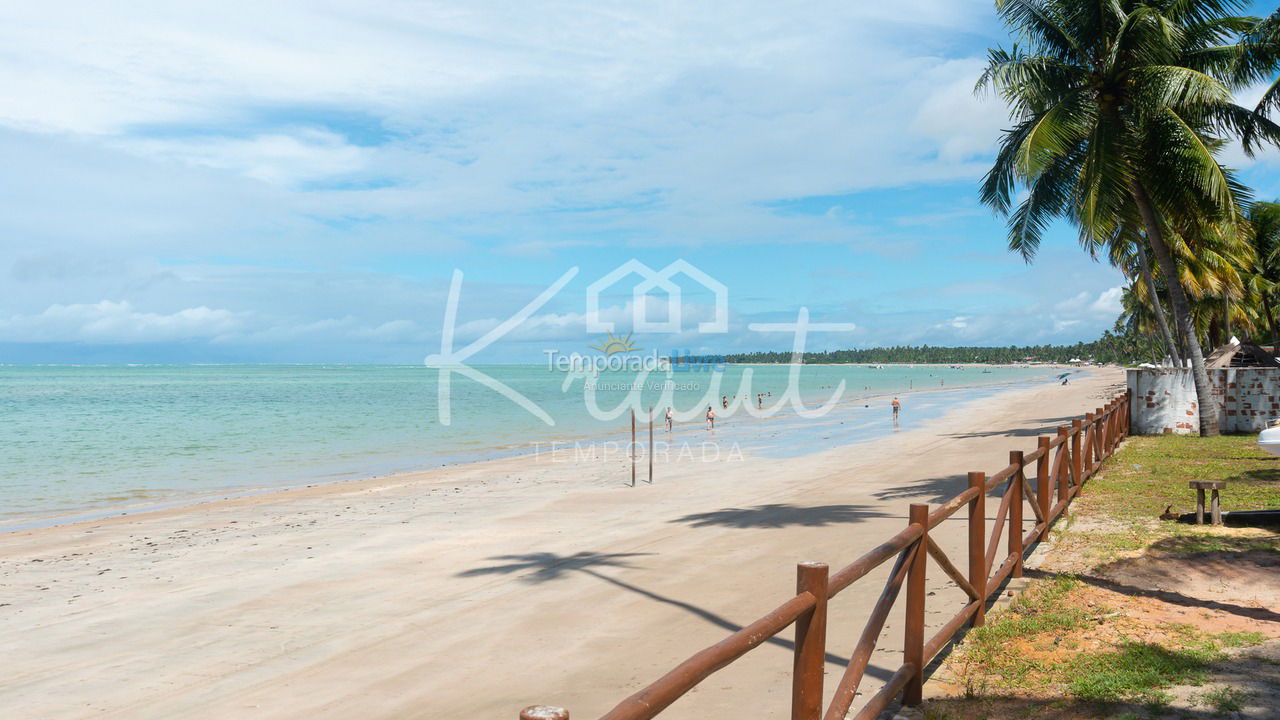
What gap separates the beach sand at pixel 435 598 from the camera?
22.6 feet

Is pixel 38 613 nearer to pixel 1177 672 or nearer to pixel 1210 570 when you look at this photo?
pixel 1177 672

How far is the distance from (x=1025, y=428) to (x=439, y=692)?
31.9 metres

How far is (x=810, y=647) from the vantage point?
3.50 m

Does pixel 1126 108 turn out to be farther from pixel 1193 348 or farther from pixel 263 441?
pixel 263 441

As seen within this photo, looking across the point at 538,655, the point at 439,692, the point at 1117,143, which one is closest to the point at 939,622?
the point at 538,655

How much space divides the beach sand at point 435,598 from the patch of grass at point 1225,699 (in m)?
1.99

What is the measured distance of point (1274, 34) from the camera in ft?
59.2

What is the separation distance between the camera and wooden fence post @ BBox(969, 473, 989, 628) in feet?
21.1

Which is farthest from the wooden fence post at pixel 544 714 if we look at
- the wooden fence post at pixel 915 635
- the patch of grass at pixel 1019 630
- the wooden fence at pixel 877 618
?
the patch of grass at pixel 1019 630

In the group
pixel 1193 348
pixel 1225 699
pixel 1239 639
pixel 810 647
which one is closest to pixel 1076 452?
pixel 1239 639

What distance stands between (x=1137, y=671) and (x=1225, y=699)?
0.59 m

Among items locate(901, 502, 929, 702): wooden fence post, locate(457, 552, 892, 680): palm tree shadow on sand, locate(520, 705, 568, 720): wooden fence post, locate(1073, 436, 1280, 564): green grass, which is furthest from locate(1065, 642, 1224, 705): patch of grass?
locate(520, 705, 568, 720): wooden fence post

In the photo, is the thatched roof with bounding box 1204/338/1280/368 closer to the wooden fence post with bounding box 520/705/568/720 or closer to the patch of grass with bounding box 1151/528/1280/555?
the patch of grass with bounding box 1151/528/1280/555

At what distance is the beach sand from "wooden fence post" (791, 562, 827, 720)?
7.85 ft
